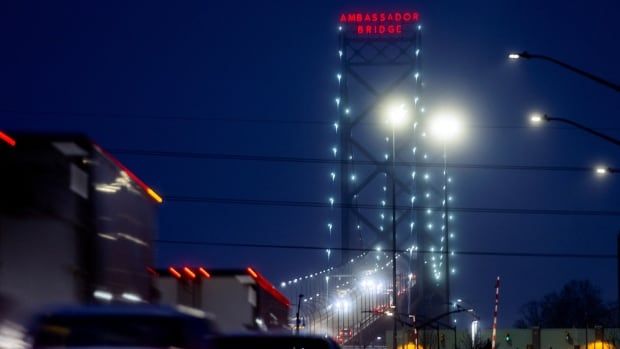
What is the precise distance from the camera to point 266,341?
699 inches

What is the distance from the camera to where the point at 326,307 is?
78812mm

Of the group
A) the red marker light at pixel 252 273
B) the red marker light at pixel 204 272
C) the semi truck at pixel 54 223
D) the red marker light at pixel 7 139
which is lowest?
the semi truck at pixel 54 223

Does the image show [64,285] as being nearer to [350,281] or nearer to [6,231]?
[6,231]

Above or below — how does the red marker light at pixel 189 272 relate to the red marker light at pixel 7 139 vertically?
below

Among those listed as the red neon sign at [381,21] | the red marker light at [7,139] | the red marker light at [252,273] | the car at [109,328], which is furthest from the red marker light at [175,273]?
the red neon sign at [381,21]

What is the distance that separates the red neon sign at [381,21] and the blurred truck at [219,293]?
70217 mm

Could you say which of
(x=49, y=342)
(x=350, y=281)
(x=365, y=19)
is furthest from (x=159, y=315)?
(x=365, y=19)

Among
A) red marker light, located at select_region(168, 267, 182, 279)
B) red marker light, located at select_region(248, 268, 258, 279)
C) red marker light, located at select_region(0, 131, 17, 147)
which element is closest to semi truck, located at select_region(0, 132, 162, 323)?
red marker light, located at select_region(0, 131, 17, 147)

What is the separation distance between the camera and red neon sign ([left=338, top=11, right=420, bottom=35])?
95.1 meters

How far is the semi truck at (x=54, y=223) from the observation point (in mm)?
15250

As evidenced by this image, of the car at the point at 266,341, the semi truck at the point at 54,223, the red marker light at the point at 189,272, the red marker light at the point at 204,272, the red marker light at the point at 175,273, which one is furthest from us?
the red marker light at the point at 204,272

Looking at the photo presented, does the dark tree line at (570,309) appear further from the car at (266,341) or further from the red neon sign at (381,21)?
the car at (266,341)

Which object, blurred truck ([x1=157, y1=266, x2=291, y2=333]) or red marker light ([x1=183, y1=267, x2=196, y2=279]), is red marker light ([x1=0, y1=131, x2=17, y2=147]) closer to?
blurred truck ([x1=157, y1=266, x2=291, y2=333])

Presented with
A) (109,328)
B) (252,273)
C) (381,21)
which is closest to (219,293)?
(252,273)
